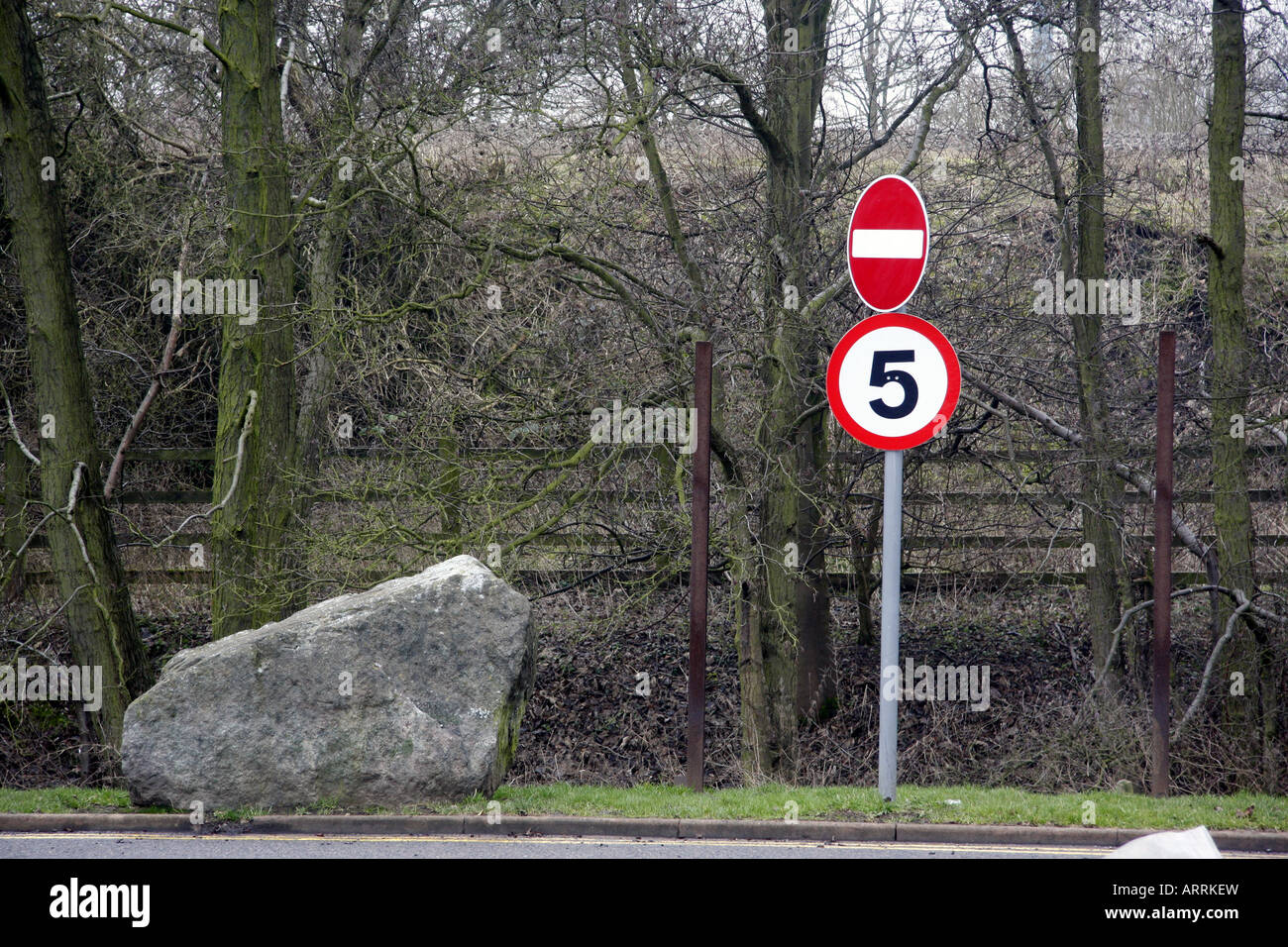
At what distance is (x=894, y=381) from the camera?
660 centimetres

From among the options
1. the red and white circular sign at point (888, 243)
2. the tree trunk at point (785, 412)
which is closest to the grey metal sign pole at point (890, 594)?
the red and white circular sign at point (888, 243)

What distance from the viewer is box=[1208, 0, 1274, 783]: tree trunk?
429 inches

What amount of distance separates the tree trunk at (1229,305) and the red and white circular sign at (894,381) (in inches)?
235

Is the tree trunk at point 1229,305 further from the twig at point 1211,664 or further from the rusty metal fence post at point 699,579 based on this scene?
the rusty metal fence post at point 699,579

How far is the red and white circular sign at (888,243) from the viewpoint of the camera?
6707 mm

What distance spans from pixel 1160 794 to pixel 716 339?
599cm

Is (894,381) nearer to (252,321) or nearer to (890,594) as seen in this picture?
(890,594)

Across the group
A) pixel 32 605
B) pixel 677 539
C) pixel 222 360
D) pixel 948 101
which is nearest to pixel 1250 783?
pixel 677 539

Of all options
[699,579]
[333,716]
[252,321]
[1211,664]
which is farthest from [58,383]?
[1211,664]

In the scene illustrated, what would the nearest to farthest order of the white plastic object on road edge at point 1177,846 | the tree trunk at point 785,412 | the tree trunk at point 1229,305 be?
1. the white plastic object on road edge at point 1177,846
2. the tree trunk at point 1229,305
3. the tree trunk at point 785,412

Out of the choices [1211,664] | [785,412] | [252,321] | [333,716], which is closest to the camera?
[333,716]

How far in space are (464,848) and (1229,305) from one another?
965cm

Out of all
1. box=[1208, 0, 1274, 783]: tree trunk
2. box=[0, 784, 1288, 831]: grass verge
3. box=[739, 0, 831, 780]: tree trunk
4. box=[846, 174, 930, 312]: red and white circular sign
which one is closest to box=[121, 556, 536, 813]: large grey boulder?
box=[0, 784, 1288, 831]: grass verge

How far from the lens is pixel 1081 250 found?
12.2 meters
